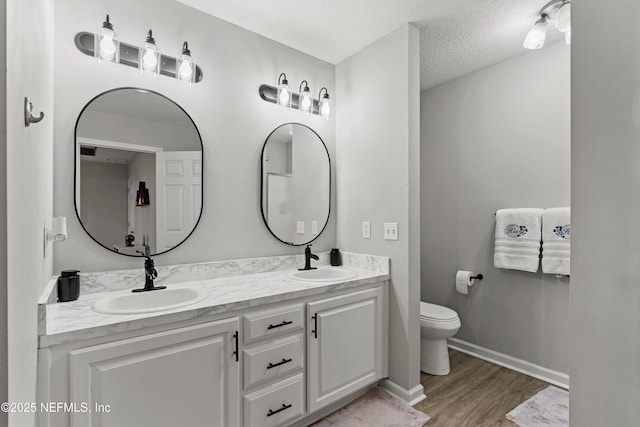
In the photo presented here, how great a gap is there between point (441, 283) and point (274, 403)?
2.05m

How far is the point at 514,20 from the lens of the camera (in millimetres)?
2076

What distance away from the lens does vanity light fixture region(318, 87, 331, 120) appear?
252cm

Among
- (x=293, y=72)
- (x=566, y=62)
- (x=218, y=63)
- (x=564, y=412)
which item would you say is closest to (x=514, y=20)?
(x=566, y=62)

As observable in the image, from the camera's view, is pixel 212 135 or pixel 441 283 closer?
pixel 212 135

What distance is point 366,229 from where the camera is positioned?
240cm

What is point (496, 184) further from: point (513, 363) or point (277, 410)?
point (277, 410)

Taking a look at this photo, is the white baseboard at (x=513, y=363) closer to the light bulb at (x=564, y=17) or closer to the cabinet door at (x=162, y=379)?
the cabinet door at (x=162, y=379)

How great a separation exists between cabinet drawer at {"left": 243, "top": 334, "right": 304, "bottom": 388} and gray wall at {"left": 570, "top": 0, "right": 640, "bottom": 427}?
1.25 m

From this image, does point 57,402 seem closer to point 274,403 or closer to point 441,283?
point 274,403

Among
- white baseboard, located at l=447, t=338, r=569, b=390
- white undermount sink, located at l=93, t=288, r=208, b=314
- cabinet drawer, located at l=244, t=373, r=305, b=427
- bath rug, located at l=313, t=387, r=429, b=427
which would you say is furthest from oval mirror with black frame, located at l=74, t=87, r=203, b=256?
white baseboard, located at l=447, t=338, r=569, b=390

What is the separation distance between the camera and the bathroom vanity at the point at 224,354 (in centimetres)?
113

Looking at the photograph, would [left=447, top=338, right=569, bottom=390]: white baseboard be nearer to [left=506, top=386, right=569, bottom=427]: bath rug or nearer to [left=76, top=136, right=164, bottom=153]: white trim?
[left=506, top=386, right=569, bottom=427]: bath rug

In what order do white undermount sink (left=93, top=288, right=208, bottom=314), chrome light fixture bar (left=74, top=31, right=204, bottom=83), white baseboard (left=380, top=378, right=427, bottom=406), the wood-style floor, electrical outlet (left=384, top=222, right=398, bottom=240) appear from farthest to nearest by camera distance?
electrical outlet (left=384, top=222, right=398, bottom=240) < white baseboard (left=380, top=378, right=427, bottom=406) < the wood-style floor < chrome light fixture bar (left=74, top=31, right=204, bottom=83) < white undermount sink (left=93, top=288, right=208, bottom=314)

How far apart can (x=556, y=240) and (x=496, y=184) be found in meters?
0.64
